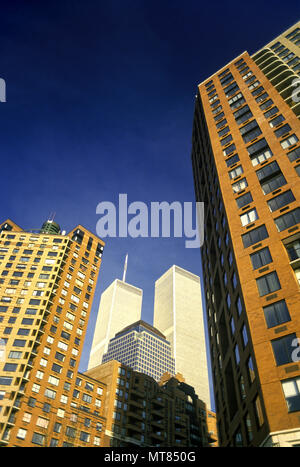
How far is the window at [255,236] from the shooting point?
38.9 meters

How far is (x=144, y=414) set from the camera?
3639 inches

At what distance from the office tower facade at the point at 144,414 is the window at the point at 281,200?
64.2 metres

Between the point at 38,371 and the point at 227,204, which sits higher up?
the point at 227,204

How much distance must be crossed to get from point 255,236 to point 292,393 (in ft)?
56.6

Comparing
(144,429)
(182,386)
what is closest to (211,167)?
(144,429)

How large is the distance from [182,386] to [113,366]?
37.8m

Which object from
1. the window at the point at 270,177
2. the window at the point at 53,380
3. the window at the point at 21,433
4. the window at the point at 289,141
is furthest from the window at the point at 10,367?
the window at the point at 289,141

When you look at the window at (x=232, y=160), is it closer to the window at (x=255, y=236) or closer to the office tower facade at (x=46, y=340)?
the window at (x=255, y=236)

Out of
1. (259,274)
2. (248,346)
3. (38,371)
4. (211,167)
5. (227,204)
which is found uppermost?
(211,167)

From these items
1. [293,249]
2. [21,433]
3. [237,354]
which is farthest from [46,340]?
[293,249]

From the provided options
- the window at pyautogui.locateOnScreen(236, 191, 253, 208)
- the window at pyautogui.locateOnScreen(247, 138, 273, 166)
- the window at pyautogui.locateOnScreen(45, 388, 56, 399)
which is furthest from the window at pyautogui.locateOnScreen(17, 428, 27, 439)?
the window at pyautogui.locateOnScreen(247, 138, 273, 166)
